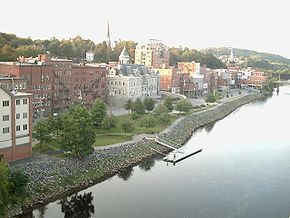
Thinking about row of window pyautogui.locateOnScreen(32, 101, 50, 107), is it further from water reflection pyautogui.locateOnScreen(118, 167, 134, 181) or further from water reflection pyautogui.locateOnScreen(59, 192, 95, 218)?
water reflection pyautogui.locateOnScreen(59, 192, 95, 218)

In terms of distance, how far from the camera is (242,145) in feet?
106

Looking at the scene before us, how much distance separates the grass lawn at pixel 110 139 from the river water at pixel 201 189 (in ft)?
9.46

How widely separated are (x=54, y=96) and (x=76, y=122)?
41.5 ft

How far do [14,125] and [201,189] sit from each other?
1054 centimetres

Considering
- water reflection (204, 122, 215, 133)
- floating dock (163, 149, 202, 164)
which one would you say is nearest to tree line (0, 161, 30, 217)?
floating dock (163, 149, 202, 164)

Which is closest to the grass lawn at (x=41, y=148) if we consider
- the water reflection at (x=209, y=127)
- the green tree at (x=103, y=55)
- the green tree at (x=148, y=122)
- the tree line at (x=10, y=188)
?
the tree line at (x=10, y=188)

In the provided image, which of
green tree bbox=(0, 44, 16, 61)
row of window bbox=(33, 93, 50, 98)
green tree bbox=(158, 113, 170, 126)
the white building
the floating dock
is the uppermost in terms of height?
the white building

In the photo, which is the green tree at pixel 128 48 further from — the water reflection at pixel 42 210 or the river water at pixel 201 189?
the water reflection at pixel 42 210

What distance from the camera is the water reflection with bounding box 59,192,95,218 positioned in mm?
17281

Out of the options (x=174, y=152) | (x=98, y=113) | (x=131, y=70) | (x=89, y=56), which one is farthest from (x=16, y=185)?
(x=89, y=56)

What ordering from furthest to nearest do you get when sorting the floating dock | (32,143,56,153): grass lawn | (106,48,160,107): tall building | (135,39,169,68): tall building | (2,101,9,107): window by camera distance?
(135,39,169,68): tall building
(106,48,160,107): tall building
the floating dock
(32,143,56,153): grass lawn
(2,101,9,107): window

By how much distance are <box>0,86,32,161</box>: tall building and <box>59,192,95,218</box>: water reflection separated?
4.26 m

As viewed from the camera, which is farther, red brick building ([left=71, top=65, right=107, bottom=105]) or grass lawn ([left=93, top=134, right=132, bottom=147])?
red brick building ([left=71, top=65, right=107, bottom=105])

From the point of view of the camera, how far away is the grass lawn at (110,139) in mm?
26050
